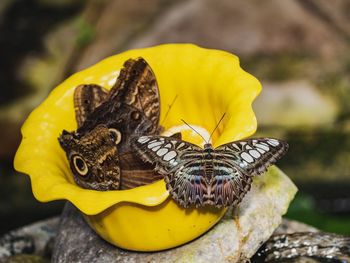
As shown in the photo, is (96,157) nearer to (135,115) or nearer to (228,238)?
(135,115)

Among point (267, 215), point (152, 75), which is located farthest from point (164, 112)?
point (267, 215)

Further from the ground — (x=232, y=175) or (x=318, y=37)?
(x=232, y=175)

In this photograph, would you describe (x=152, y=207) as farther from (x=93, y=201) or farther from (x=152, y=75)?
(x=152, y=75)

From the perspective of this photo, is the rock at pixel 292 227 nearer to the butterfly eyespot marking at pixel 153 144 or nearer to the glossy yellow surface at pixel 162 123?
the glossy yellow surface at pixel 162 123

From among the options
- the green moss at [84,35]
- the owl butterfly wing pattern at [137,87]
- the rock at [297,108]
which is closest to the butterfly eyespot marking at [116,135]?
the owl butterfly wing pattern at [137,87]

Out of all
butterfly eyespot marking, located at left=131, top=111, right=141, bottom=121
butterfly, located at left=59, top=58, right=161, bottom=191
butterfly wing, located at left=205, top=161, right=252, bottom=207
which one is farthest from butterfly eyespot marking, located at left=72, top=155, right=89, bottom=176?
butterfly wing, located at left=205, top=161, right=252, bottom=207

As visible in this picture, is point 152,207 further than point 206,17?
No
